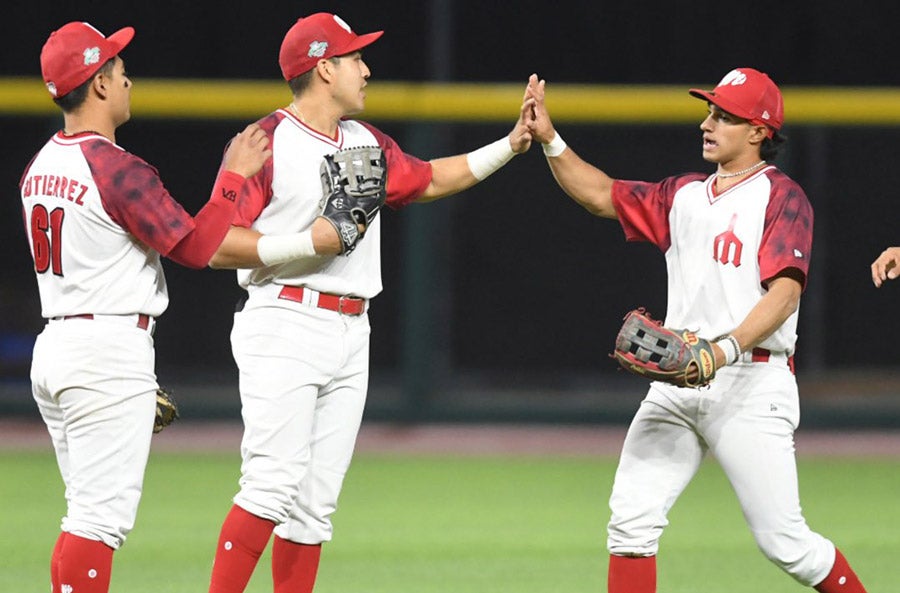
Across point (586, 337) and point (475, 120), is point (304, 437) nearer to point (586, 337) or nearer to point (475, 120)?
point (475, 120)

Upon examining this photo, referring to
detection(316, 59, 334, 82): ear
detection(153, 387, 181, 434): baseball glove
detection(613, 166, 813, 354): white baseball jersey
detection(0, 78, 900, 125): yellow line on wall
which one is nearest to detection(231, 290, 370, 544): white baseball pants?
detection(153, 387, 181, 434): baseball glove

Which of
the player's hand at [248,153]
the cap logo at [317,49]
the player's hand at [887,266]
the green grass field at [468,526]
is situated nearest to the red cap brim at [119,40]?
the player's hand at [248,153]

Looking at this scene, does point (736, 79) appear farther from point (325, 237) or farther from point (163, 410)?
point (163, 410)

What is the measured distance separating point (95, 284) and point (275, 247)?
563 mm

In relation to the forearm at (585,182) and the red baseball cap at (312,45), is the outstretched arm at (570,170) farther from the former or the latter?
the red baseball cap at (312,45)

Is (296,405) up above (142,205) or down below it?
below

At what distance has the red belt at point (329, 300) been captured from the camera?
447 cm

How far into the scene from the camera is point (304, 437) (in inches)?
173

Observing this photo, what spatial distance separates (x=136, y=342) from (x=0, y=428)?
616 cm

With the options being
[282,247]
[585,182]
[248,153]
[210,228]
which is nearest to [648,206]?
[585,182]

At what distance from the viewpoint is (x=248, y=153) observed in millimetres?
4223

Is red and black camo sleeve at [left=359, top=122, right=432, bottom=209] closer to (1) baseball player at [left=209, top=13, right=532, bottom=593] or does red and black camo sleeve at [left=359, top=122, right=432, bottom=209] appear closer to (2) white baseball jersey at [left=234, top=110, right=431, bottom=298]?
(1) baseball player at [left=209, top=13, right=532, bottom=593]

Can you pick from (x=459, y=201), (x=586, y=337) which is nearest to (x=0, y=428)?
(x=459, y=201)

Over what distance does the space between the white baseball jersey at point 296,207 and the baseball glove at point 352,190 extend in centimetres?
6
